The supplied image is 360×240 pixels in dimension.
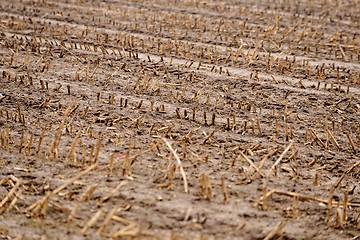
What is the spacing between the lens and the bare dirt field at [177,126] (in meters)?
3.18

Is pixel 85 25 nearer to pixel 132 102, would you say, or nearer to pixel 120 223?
pixel 132 102

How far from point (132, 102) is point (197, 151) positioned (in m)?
0.99

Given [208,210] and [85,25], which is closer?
[208,210]

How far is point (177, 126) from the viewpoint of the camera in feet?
14.1

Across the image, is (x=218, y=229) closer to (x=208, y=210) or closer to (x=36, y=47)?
(x=208, y=210)

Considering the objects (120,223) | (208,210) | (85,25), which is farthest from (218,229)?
(85,25)

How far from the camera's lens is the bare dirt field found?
318 cm

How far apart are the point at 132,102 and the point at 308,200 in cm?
185

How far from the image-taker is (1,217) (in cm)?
314

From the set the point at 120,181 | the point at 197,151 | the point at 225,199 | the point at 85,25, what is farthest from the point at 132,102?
the point at 85,25

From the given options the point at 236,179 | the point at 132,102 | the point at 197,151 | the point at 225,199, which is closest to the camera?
→ the point at 225,199

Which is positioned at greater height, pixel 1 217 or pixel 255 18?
pixel 255 18

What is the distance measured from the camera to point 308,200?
341 centimetres

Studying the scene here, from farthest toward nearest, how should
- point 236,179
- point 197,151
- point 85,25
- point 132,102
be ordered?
point 85,25, point 132,102, point 197,151, point 236,179
